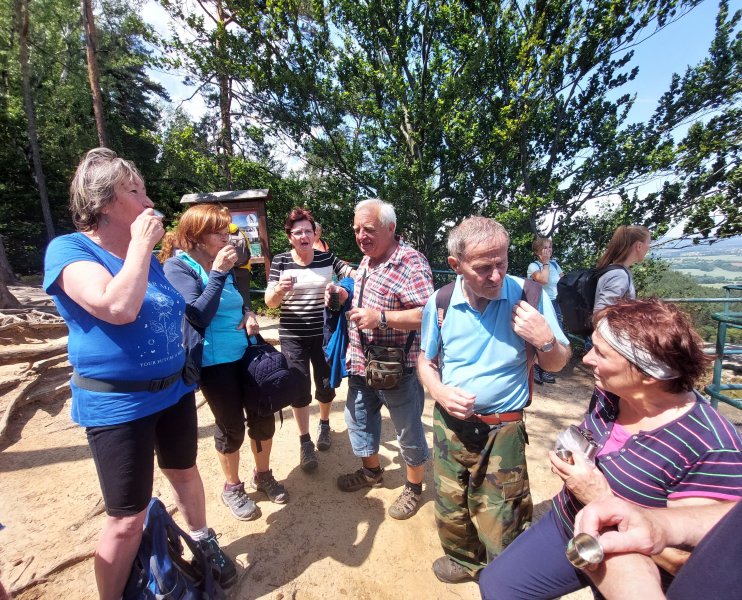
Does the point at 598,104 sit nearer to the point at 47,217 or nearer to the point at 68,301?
the point at 68,301

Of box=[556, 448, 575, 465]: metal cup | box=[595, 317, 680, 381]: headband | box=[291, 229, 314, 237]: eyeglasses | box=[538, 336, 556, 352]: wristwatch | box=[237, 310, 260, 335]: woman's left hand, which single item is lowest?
box=[556, 448, 575, 465]: metal cup

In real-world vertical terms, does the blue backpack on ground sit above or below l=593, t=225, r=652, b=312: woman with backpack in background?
below

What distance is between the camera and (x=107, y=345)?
4.43 ft

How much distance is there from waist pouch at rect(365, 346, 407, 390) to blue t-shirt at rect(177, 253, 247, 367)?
2.58ft

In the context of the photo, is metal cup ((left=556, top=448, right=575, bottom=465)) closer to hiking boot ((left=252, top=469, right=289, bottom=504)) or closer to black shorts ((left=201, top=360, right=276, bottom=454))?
black shorts ((left=201, top=360, right=276, bottom=454))

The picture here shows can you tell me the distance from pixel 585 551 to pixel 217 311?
6.31ft

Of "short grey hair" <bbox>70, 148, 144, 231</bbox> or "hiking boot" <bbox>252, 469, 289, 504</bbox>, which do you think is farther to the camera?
"hiking boot" <bbox>252, 469, 289, 504</bbox>

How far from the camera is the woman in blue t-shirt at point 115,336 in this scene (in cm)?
130

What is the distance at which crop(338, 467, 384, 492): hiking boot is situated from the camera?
2.64 metres

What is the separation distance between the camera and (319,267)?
9.15 feet

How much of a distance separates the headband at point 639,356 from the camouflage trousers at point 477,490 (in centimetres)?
67

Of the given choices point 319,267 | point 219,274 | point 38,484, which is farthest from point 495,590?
point 38,484

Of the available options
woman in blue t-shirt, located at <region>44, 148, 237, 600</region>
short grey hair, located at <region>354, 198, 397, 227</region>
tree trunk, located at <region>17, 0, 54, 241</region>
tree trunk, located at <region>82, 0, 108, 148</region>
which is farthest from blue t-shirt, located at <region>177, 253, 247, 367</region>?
tree trunk, located at <region>17, 0, 54, 241</region>

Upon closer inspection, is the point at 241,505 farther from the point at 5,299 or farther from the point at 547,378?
the point at 5,299
